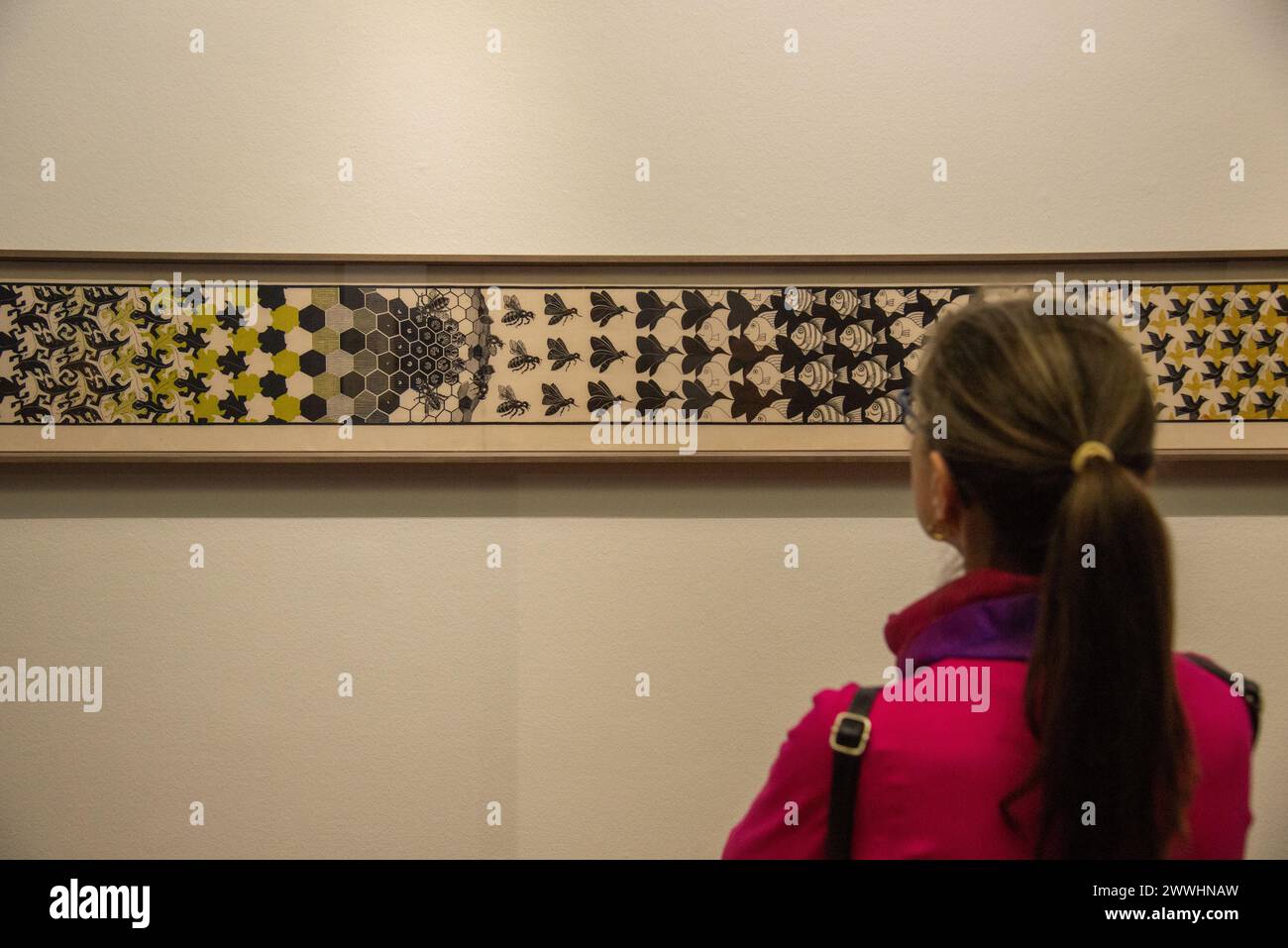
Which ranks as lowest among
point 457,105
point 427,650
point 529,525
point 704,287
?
point 427,650

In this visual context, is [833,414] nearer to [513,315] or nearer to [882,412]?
[882,412]

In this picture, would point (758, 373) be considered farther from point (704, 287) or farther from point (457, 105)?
point (457, 105)

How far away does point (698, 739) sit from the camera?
1.39 meters

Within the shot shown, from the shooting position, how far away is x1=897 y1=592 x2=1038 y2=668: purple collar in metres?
0.67

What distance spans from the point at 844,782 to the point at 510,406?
880 mm

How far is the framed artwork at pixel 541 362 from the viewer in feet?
4.49

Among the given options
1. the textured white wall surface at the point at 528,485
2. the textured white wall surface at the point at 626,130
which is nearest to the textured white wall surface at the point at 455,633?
the textured white wall surface at the point at 528,485

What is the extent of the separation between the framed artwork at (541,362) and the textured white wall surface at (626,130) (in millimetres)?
78

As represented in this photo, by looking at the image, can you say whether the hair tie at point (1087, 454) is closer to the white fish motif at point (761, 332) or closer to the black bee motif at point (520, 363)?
the white fish motif at point (761, 332)

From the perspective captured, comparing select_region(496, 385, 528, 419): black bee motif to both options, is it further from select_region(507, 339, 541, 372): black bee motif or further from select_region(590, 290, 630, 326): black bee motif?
select_region(590, 290, 630, 326): black bee motif

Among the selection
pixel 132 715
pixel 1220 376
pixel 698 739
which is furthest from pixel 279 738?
pixel 1220 376

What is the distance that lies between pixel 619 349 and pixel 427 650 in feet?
1.82

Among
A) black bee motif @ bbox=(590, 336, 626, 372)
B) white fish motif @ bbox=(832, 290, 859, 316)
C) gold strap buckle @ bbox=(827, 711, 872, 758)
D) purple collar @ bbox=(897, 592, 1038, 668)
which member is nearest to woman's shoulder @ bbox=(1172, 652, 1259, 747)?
purple collar @ bbox=(897, 592, 1038, 668)

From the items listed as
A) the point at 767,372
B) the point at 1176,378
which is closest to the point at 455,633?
the point at 767,372
